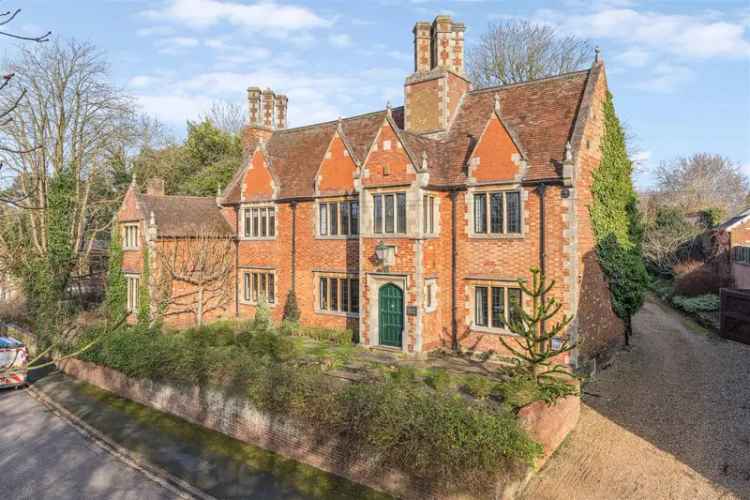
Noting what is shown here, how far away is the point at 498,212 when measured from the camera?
18.0m

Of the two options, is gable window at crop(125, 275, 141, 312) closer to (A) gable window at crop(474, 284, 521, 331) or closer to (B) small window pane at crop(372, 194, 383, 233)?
(B) small window pane at crop(372, 194, 383, 233)

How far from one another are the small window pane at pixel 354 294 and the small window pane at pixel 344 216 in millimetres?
2299

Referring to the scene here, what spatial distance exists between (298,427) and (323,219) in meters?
11.5

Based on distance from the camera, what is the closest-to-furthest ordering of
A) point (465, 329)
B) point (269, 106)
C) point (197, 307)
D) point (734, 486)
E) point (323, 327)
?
point (734, 486) < point (465, 329) < point (323, 327) < point (197, 307) < point (269, 106)

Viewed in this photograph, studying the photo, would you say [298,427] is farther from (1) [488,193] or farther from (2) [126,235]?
(2) [126,235]

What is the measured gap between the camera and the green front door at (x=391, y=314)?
18.9 meters

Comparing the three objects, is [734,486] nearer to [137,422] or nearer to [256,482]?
[256,482]

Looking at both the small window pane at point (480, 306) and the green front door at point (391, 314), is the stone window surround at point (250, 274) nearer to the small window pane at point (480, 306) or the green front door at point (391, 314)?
the green front door at point (391, 314)

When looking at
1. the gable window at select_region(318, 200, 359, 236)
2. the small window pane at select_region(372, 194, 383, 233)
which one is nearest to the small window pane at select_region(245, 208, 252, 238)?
the gable window at select_region(318, 200, 359, 236)

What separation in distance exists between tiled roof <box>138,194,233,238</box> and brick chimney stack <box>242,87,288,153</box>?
4742mm

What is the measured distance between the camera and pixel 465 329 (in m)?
18.5

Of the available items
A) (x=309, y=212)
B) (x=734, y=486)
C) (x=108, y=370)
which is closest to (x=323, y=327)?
(x=309, y=212)

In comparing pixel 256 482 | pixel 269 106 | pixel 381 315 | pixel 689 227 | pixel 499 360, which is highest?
pixel 269 106

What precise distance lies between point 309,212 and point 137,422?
11.4 meters
